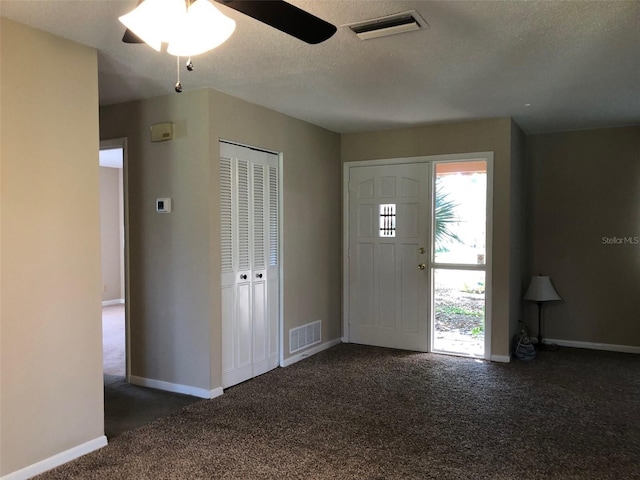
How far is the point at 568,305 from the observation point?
528 cm

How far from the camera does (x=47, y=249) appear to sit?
2.60 m

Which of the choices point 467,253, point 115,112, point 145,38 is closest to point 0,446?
point 145,38

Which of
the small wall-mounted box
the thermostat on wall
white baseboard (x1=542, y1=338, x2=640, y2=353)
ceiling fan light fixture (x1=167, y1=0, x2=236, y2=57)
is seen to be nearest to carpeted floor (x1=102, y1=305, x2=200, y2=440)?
the thermostat on wall

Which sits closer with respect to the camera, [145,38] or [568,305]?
[145,38]

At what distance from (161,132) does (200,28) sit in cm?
208

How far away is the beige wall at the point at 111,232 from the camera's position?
26.2 ft

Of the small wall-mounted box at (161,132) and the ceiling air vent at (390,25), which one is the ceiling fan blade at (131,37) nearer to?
the ceiling air vent at (390,25)

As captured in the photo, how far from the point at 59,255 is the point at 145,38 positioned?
1369 mm

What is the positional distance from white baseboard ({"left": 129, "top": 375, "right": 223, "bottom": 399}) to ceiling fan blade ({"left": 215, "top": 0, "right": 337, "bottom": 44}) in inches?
106

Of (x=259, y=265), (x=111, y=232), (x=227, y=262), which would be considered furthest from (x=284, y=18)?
(x=111, y=232)

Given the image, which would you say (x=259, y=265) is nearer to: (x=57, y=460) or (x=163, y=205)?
(x=163, y=205)

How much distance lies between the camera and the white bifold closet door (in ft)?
12.7

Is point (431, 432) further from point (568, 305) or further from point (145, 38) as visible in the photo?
point (568, 305)

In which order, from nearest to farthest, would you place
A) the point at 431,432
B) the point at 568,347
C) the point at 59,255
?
1. the point at 59,255
2. the point at 431,432
3. the point at 568,347
